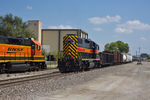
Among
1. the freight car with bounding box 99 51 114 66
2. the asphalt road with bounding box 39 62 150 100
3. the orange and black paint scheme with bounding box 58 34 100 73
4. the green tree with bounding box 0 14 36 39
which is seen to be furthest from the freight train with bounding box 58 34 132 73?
the green tree with bounding box 0 14 36 39

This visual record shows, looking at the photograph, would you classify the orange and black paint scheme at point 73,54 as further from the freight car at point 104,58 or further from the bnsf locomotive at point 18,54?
the freight car at point 104,58

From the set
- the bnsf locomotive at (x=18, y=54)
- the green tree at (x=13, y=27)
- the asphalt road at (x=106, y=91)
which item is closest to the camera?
the asphalt road at (x=106, y=91)

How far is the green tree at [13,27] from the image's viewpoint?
140 feet

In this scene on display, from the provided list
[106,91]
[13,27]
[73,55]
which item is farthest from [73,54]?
[13,27]

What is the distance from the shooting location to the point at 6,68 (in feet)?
57.3

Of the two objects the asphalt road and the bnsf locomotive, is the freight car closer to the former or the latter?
the bnsf locomotive

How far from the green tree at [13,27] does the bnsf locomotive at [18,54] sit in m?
23.5

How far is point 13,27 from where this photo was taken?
45.3 meters

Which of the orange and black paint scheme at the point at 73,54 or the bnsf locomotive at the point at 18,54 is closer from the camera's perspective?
the bnsf locomotive at the point at 18,54

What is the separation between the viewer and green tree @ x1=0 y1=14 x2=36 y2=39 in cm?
4263

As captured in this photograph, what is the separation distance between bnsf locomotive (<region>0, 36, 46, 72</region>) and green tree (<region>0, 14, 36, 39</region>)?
23.5 meters

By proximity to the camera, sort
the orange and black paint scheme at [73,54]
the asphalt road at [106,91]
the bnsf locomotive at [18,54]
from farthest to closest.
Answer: the orange and black paint scheme at [73,54], the bnsf locomotive at [18,54], the asphalt road at [106,91]

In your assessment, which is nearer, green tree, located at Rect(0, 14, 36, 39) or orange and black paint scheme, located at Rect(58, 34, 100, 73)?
orange and black paint scheme, located at Rect(58, 34, 100, 73)

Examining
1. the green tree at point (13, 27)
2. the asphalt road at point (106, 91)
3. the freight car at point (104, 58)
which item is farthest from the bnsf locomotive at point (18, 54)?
the green tree at point (13, 27)
